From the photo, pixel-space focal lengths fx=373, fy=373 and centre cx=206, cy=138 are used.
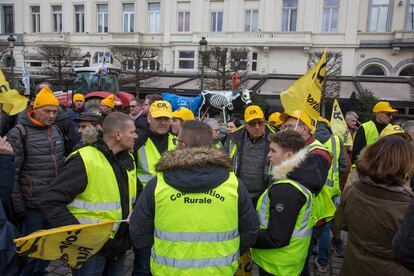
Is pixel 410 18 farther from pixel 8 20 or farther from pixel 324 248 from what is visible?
pixel 8 20

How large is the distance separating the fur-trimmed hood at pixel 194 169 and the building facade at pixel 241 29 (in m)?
23.0

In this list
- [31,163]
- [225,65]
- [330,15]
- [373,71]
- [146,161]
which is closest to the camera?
[31,163]

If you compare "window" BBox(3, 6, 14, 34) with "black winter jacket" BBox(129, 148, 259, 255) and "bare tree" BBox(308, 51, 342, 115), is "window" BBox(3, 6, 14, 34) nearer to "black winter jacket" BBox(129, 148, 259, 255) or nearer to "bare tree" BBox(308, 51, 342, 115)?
"bare tree" BBox(308, 51, 342, 115)

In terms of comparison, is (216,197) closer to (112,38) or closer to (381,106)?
(381,106)

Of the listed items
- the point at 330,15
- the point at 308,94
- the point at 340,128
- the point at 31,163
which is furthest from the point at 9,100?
the point at 330,15

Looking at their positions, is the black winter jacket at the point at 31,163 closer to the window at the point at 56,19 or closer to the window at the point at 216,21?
the window at the point at 216,21

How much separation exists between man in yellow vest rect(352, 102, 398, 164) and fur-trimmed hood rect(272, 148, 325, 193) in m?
3.40

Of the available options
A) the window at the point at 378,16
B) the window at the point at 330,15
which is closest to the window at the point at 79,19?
the window at the point at 330,15

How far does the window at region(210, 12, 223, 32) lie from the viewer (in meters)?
25.9

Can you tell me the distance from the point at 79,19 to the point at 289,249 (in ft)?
101

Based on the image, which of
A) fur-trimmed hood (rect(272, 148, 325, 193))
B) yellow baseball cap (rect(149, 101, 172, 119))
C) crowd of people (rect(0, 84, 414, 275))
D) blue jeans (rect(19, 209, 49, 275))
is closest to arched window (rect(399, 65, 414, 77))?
crowd of people (rect(0, 84, 414, 275))

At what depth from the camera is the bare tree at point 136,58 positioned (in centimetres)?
2426

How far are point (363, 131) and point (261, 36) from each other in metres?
19.9

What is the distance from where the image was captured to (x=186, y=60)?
87.9 ft
